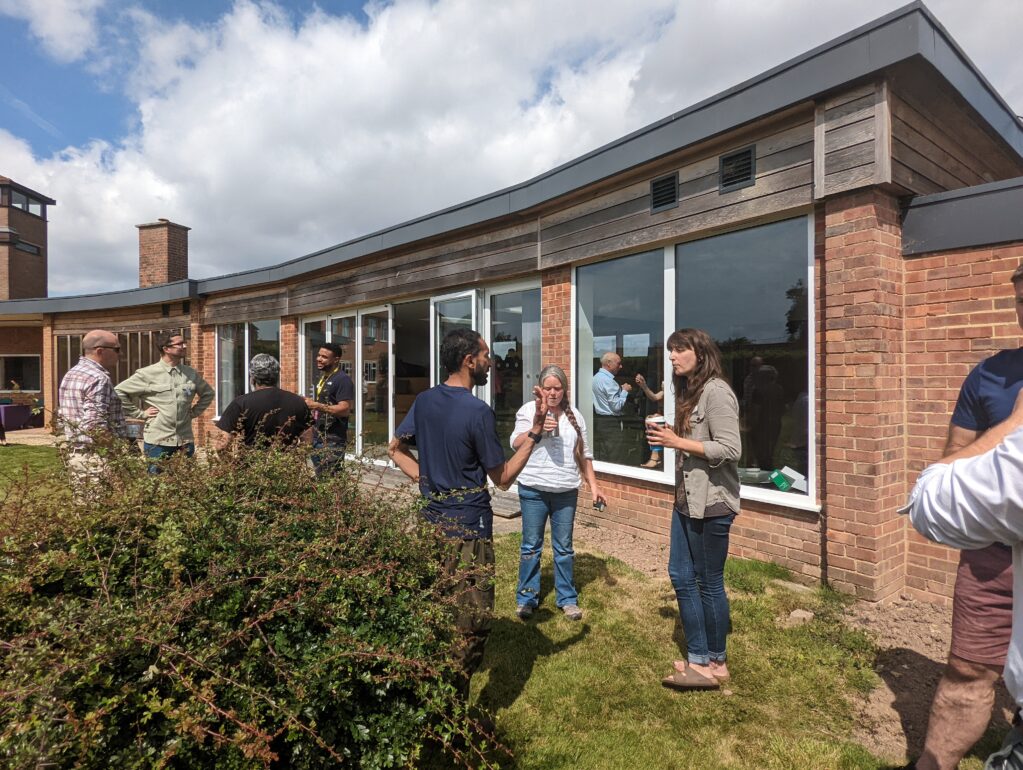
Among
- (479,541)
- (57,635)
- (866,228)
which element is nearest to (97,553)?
(57,635)

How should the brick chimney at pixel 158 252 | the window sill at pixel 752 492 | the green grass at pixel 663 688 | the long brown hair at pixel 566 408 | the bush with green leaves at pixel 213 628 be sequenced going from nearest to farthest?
the bush with green leaves at pixel 213 628 < the green grass at pixel 663 688 < the long brown hair at pixel 566 408 < the window sill at pixel 752 492 < the brick chimney at pixel 158 252

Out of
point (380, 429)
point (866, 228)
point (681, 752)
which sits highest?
point (866, 228)

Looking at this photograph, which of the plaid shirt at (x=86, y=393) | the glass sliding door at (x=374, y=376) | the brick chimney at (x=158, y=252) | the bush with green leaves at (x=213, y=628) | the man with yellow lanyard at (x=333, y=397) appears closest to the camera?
the bush with green leaves at (x=213, y=628)

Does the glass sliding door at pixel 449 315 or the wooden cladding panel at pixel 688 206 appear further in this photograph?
the glass sliding door at pixel 449 315

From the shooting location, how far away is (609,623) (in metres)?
3.66

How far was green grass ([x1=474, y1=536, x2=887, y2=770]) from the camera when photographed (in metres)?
2.47

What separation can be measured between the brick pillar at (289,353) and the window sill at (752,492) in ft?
22.5

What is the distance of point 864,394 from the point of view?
3.78 meters

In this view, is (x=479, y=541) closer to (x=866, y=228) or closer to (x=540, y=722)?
(x=540, y=722)

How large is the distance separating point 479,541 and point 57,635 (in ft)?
5.11

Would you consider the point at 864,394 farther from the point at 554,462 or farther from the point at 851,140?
the point at 554,462

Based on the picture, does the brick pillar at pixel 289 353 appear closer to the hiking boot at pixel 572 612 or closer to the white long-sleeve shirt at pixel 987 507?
the hiking boot at pixel 572 612

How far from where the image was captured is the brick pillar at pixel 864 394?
375cm

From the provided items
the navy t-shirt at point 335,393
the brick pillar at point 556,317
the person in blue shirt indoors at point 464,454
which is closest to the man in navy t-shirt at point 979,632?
the person in blue shirt indoors at point 464,454
